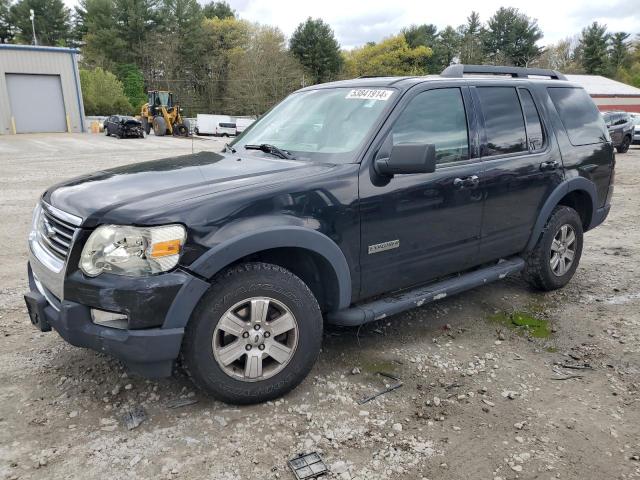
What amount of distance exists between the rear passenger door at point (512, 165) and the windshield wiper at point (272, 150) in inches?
58.6

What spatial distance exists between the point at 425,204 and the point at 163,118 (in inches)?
1259

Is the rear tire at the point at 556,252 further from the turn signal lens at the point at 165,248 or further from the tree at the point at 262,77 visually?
the tree at the point at 262,77

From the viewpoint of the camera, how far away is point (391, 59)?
62.3m

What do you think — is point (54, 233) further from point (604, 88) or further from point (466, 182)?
point (604, 88)

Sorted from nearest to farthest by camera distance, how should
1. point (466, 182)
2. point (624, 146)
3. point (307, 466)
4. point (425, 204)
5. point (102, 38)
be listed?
point (307, 466)
point (425, 204)
point (466, 182)
point (624, 146)
point (102, 38)

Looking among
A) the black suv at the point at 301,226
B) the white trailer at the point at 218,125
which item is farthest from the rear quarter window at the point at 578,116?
the white trailer at the point at 218,125

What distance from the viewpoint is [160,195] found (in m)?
2.78

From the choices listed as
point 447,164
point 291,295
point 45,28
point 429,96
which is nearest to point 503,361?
point 447,164

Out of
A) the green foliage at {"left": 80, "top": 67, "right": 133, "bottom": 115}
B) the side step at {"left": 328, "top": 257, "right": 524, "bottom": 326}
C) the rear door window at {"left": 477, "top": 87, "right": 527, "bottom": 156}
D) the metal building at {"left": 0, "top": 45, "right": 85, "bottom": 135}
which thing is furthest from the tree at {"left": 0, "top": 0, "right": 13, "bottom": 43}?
the side step at {"left": 328, "top": 257, "right": 524, "bottom": 326}

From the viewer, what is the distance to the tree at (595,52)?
71.0 metres

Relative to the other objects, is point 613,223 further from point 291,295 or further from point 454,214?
point 291,295

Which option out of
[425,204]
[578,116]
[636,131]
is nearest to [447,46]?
[636,131]

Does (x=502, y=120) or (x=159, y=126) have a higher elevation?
(x=502, y=120)

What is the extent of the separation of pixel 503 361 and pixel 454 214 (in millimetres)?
1088
